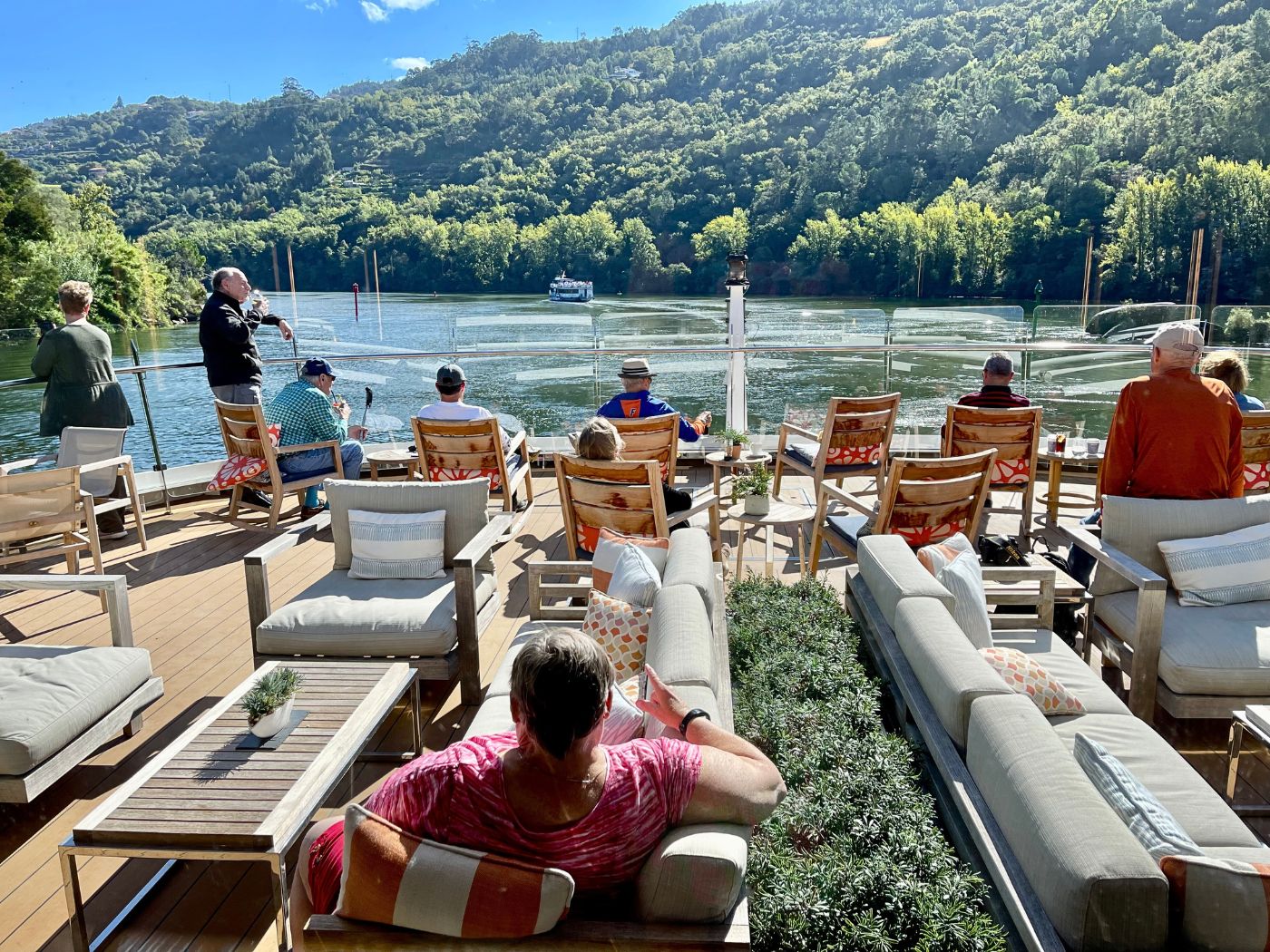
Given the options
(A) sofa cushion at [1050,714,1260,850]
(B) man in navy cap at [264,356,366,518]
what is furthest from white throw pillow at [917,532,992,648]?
(B) man in navy cap at [264,356,366,518]

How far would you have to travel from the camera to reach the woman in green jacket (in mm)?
4812

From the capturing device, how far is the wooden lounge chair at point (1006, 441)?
4512 millimetres

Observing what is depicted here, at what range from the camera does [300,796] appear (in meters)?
1.87

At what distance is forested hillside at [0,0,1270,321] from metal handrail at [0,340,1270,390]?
4858 cm

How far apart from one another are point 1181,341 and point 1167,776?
182 cm

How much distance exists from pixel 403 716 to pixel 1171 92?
67793 millimetres

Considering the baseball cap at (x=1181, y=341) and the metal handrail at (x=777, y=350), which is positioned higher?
the baseball cap at (x=1181, y=341)

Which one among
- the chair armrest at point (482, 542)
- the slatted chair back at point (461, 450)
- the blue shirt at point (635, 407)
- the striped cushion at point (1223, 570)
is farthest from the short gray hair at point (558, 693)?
the blue shirt at point (635, 407)

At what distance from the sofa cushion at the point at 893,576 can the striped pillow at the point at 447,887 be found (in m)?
1.40

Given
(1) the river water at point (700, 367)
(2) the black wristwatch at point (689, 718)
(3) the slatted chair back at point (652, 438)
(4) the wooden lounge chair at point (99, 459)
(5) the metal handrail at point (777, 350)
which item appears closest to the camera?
(2) the black wristwatch at point (689, 718)

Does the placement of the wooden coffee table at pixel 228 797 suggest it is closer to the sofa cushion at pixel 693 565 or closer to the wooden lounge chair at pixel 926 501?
the sofa cushion at pixel 693 565

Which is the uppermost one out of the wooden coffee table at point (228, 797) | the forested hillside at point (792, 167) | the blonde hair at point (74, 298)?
the forested hillside at point (792, 167)

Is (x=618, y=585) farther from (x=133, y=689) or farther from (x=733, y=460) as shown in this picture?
(x=733, y=460)

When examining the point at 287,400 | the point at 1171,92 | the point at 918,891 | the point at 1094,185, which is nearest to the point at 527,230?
the point at 1094,185
